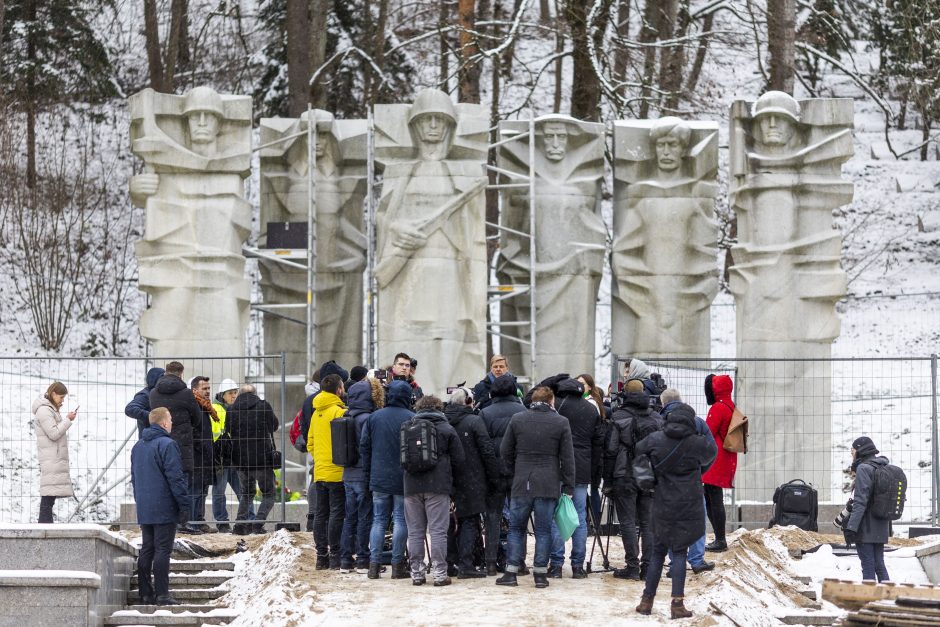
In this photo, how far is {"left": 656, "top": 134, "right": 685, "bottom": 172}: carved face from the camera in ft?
60.7

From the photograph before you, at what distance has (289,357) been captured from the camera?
19594 mm

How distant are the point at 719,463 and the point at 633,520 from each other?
1.39 m

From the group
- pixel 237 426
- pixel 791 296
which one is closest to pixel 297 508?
pixel 237 426

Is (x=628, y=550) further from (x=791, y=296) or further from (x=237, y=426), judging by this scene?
(x=791, y=296)

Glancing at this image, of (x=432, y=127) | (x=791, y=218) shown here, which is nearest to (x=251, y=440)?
(x=432, y=127)

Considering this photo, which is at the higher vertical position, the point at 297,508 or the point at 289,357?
the point at 289,357

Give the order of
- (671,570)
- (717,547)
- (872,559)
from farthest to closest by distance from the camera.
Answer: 1. (717,547)
2. (872,559)
3. (671,570)

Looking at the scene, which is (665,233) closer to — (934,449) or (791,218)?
(791,218)

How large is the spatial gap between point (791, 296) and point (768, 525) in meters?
3.80

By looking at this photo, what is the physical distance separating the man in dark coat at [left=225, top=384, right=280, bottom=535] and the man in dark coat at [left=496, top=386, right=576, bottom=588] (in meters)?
3.35

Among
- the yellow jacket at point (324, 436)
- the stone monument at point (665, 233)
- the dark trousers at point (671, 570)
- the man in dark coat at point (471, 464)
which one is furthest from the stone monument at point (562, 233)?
the dark trousers at point (671, 570)

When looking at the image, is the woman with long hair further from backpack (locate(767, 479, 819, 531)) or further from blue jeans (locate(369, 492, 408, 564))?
backpack (locate(767, 479, 819, 531))

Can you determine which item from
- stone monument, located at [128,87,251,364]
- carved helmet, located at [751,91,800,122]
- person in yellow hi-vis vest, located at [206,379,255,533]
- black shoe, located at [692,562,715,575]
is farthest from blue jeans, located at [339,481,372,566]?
carved helmet, located at [751,91,800,122]

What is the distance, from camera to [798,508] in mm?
14625
